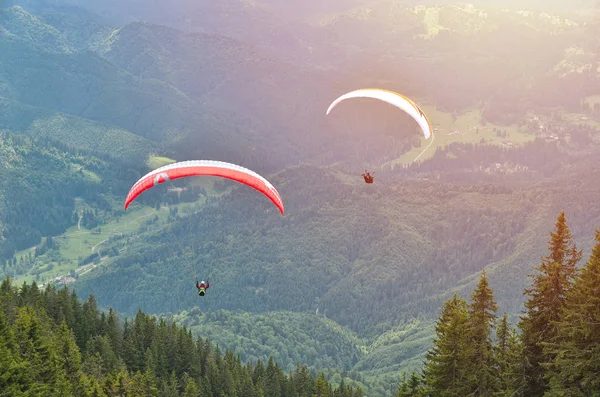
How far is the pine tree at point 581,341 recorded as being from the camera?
46.7m

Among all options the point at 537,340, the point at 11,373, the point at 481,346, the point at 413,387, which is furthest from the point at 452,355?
the point at 11,373

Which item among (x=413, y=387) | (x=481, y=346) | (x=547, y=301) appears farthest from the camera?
(x=413, y=387)

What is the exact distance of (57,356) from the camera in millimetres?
65125

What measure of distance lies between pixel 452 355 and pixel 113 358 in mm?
46733

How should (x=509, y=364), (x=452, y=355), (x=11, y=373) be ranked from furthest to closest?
(x=452, y=355), (x=509, y=364), (x=11, y=373)

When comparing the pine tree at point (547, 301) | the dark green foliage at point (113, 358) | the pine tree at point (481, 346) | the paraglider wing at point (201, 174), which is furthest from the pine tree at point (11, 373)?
the pine tree at point (547, 301)

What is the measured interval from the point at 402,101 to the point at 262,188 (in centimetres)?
1814

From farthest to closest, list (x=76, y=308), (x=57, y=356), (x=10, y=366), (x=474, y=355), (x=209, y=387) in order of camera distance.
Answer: (x=76, y=308) → (x=209, y=387) → (x=57, y=356) → (x=474, y=355) → (x=10, y=366)

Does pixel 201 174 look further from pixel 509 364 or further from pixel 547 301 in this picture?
pixel 547 301

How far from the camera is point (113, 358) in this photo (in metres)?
88.1

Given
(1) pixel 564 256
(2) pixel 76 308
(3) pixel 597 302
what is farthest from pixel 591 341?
(2) pixel 76 308

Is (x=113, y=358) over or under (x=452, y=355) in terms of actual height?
over

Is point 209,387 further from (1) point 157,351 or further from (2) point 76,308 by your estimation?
(2) point 76,308

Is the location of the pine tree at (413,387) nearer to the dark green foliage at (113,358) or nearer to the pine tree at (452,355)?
the pine tree at (452,355)
